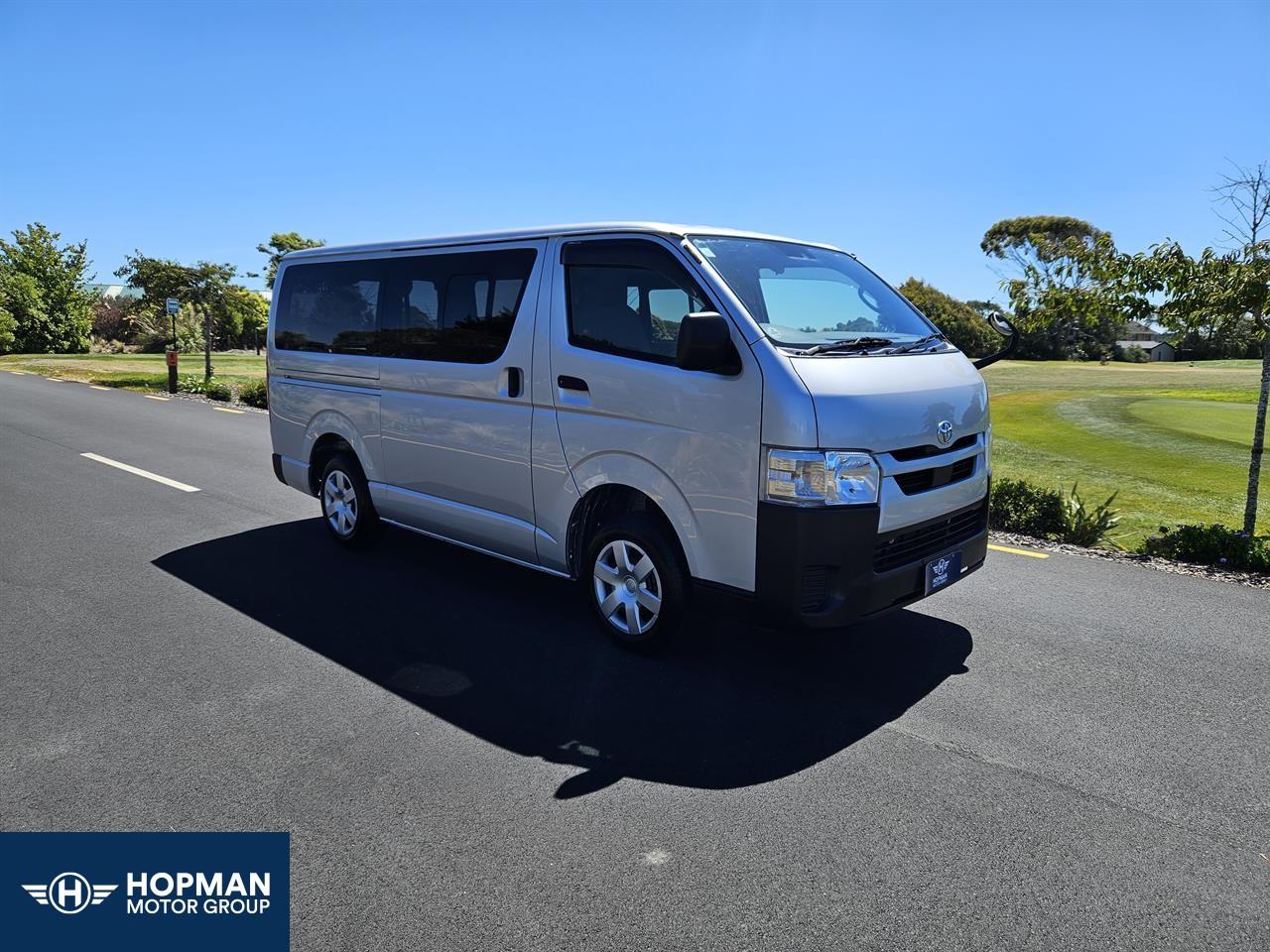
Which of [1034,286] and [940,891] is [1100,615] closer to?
[940,891]

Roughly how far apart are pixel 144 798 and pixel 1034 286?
8.54 m

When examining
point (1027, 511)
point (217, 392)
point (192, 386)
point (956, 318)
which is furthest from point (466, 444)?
point (956, 318)

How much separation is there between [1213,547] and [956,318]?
151 ft

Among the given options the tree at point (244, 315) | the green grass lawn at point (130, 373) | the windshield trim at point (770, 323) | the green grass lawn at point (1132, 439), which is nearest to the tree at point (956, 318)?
the green grass lawn at point (1132, 439)

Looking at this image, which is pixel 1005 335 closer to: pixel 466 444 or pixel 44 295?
pixel 466 444

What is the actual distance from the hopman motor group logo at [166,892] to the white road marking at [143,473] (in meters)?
6.75

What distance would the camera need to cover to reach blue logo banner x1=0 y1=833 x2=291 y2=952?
259 centimetres

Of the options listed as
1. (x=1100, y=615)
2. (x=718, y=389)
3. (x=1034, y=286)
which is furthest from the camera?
(x=1034, y=286)

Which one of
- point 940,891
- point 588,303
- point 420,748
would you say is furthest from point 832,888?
point 588,303

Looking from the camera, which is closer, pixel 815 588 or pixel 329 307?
pixel 815 588

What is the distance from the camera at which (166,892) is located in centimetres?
275

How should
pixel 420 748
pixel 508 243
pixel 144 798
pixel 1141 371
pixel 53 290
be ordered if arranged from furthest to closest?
pixel 53 290 < pixel 1141 371 < pixel 508 243 < pixel 420 748 < pixel 144 798

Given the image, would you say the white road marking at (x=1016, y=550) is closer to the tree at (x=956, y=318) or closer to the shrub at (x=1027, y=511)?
the shrub at (x=1027, y=511)

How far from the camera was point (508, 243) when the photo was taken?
195 inches
